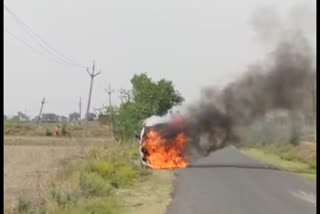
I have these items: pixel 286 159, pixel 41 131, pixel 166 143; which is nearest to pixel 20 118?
pixel 41 131

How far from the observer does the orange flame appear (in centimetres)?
2600

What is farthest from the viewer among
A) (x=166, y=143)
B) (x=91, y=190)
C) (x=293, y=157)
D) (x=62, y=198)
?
(x=293, y=157)

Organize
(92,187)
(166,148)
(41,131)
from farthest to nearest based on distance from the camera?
1. (41,131)
2. (166,148)
3. (92,187)

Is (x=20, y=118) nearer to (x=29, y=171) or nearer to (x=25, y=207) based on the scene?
(x=29, y=171)

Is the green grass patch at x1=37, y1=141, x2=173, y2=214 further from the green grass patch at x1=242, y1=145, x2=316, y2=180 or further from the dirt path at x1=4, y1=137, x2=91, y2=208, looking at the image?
the green grass patch at x1=242, y1=145, x2=316, y2=180

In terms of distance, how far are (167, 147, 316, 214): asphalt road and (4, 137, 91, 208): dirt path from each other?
13.3ft

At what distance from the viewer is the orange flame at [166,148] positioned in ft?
85.3

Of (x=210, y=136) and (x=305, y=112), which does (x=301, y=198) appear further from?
(x=210, y=136)

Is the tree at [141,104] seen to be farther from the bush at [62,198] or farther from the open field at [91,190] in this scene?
the bush at [62,198]

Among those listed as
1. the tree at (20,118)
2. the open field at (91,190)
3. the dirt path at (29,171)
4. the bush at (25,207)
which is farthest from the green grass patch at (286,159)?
the tree at (20,118)

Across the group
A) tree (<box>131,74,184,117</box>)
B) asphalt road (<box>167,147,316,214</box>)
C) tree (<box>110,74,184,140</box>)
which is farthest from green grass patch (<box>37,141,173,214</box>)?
tree (<box>131,74,184,117</box>)

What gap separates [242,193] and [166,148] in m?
6.83

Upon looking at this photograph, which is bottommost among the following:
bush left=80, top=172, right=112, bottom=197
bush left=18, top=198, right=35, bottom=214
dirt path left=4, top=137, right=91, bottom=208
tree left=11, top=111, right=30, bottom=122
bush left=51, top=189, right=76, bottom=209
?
bush left=18, top=198, right=35, bottom=214

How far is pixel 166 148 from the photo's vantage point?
25.8 m
